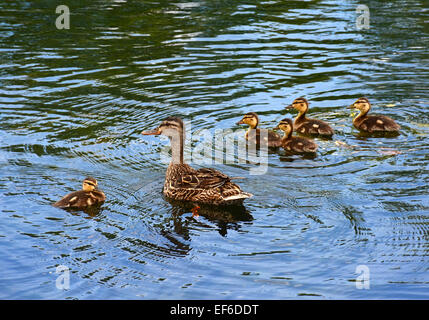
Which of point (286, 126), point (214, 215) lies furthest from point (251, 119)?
point (214, 215)

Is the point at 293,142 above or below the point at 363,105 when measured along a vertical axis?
below

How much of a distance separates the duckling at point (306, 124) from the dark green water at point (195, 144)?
0.18 meters

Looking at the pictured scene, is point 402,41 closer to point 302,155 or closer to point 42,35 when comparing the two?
point 302,155

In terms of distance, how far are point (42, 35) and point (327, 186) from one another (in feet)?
25.9

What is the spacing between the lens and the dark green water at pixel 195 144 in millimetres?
5742

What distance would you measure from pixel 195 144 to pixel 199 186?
5.39 feet

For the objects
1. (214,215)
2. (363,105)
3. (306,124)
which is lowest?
(214,215)

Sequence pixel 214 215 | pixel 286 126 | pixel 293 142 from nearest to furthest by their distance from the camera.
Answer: pixel 214 215 < pixel 293 142 < pixel 286 126

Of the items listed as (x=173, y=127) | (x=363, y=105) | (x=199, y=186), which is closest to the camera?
(x=199, y=186)

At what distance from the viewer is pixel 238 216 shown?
6.87 metres

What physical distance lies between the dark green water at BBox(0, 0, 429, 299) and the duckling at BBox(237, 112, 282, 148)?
0.42 m

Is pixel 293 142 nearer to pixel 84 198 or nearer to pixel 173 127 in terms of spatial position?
pixel 173 127

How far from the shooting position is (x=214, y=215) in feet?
22.9

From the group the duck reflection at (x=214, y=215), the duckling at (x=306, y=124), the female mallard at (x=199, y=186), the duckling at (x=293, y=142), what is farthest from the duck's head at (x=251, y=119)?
the duck reflection at (x=214, y=215)
